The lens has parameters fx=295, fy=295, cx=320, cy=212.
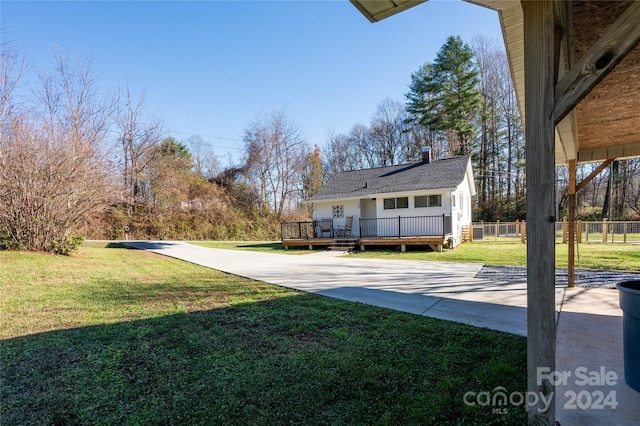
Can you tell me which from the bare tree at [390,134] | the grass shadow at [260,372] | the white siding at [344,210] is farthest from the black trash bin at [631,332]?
the bare tree at [390,134]

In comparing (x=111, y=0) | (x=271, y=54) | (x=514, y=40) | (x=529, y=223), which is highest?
(x=271, y=54)

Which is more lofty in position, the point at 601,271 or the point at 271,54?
the point at 271,54

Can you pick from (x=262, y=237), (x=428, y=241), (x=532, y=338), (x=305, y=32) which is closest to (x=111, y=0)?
(x=305, y=32)

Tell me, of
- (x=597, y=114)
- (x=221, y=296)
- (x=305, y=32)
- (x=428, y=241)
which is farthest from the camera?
(x=428, y=241)

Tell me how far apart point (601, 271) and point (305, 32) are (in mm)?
10894

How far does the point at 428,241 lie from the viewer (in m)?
11.7

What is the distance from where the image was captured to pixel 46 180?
8.29 metres

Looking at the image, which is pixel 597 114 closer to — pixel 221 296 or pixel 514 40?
pixel 514 40

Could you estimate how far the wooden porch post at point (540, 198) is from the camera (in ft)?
5.28

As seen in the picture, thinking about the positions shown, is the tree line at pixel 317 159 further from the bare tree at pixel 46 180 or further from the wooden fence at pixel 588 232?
the wooden fence at pixel 588 232

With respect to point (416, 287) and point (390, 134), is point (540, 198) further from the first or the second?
point (390, 134)

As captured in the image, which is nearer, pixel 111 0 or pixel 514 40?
pixel 514 40

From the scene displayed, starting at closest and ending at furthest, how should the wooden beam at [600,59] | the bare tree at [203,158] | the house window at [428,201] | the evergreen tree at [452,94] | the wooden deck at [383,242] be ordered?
Answer: the wooden beam at [600,59]
the wooden deck at [383,242]
the house window at [428,201]
the evergreen tree at [452,94]
the bare tree at [203,158]

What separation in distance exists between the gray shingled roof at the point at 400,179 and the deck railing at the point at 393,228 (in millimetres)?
1382
